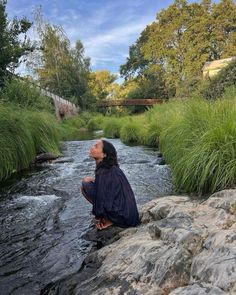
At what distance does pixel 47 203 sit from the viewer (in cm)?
596

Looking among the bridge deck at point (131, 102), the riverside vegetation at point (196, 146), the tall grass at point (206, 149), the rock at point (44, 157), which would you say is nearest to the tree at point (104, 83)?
the bridge deck at point (131, 102)

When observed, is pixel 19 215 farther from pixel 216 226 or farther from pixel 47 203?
pixel 216 226

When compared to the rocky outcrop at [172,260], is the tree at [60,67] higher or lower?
higher

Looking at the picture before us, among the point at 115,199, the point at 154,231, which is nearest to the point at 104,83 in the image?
the point at 115,199

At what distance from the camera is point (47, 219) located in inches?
204

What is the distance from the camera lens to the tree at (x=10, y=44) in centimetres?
1216

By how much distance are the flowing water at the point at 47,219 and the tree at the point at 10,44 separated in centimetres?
490

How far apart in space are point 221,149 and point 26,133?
5.12 m

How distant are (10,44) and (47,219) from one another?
9122 millimetres

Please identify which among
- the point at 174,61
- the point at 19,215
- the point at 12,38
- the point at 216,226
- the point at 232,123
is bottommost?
the point at 19,215

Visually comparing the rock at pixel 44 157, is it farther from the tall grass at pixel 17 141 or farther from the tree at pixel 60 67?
the tree at pixel 60 67

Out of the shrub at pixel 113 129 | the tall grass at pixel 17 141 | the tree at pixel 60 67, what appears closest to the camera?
the tall grass at pixel 17 141

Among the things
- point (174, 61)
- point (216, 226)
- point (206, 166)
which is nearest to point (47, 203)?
point (206, 166)

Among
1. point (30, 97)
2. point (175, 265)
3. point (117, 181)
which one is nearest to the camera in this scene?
point (175, 265)
